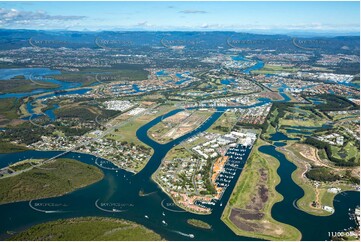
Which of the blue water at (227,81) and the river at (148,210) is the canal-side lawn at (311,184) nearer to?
the river at (148,210)

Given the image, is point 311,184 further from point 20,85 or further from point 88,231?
point 20,85

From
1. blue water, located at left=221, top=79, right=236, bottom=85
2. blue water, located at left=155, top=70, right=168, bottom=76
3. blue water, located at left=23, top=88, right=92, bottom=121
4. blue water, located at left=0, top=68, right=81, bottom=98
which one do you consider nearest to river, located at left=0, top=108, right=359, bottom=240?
blue water, located at left=23, top=88, right=92, bottom=121

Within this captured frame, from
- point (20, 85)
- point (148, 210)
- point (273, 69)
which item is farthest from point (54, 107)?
point (273, 69)

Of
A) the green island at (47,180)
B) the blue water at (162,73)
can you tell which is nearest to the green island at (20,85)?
the blue water at (162,73)

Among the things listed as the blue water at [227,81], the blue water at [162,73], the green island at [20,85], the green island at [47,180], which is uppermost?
the blue water at [162,73]

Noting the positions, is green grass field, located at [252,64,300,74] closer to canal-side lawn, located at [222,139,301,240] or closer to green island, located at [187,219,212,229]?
canal-side lawn, located at [222,139,301,240]

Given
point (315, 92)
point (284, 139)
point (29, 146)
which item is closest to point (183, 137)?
point (284, 139)
